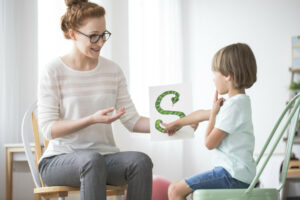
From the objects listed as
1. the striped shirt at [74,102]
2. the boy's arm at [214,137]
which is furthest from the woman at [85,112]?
the boy's arm at [214,137]

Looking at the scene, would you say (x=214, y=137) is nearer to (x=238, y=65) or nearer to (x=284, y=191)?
(x=238, y=65)

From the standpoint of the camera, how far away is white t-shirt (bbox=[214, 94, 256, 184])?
1.60 m

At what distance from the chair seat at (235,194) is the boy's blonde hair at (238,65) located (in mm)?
405

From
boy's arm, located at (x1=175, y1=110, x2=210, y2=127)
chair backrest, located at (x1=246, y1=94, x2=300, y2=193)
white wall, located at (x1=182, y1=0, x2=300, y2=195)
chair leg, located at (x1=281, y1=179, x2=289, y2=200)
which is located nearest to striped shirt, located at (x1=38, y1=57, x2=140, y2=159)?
boy's arm, located at (x1=175, y1=110, x2=210, y2=127)

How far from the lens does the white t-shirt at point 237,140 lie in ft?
5.23

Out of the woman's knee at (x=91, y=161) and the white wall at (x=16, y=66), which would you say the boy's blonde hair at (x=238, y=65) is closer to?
the woman's knee at (x=91, y=161)

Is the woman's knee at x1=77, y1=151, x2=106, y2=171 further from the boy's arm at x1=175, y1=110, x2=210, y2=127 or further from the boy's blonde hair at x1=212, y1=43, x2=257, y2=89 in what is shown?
the boy's blonde hair at x1=212, y1=43, x2=257, y2=89

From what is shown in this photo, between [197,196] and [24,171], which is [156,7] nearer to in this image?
[24,171]

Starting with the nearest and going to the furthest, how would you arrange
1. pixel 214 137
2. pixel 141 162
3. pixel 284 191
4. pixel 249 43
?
pixel 214 137 → pixel 141 162 → pixel 284 191 → pixel 249 43

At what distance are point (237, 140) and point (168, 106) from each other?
379 millimetres

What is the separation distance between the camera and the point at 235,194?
1453mm

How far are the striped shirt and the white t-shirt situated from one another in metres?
0.54

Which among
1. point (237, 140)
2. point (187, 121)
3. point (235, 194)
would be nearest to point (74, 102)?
point (187, 121)

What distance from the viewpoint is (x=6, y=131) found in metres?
3.11
